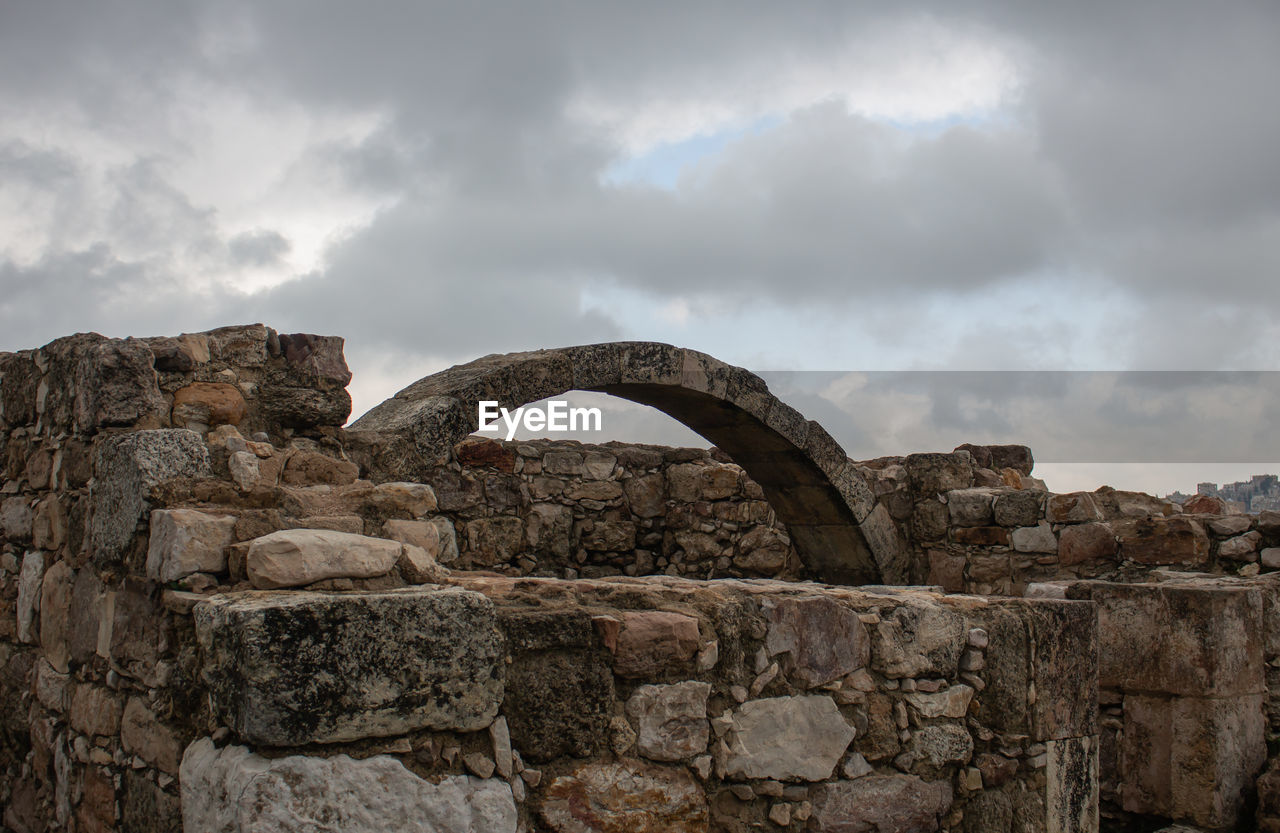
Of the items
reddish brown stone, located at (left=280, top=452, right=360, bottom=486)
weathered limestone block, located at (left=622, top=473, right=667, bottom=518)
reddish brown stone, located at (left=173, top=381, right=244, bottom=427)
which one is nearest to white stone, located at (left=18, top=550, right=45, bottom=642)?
reddish brown stone, located at (left=173, top=381, right=244, bottom=427)

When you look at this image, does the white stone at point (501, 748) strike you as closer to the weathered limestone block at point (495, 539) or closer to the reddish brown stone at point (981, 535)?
the weathered limestone block at point (495, 539)

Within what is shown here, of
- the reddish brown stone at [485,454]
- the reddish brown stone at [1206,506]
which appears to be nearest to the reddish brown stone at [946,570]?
the reddish brown stone at [1206,506]

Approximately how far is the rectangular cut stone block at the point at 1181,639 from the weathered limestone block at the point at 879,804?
158cm

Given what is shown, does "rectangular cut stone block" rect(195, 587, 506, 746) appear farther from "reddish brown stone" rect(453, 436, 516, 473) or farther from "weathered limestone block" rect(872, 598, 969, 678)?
"reddish brown stone" rect(453, 436, 516, 473)

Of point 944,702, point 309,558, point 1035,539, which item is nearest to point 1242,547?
point 1035,539

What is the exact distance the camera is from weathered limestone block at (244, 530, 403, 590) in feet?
7.44

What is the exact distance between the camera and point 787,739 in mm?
2625

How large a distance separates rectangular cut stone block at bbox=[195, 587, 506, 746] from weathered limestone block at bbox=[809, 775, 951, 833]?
99 cm

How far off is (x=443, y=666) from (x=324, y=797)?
332mm

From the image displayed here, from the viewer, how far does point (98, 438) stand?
304cm

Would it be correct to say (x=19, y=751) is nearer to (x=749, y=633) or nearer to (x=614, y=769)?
(x=614, y=769)

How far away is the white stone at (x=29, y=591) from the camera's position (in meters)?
A: 3.59

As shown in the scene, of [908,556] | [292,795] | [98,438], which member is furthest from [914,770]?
[908,556]

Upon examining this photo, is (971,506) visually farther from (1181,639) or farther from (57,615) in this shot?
(57,615)
